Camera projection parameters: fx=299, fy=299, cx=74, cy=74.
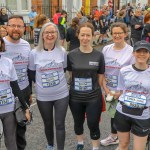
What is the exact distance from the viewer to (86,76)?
12.9 ft

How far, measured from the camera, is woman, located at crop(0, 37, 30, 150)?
3.27m

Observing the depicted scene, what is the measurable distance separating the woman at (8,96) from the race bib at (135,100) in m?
1.17

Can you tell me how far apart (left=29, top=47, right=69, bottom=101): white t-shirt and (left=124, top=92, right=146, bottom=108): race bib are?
97cm

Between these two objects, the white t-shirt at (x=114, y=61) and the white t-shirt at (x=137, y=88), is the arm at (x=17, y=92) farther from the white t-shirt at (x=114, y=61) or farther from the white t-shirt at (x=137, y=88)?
the white t-shirt at (x=114, y=61)

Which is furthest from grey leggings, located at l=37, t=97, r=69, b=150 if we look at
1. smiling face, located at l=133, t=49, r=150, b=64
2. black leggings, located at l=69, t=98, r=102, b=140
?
smiling face, located at l=133, t=49, r=150, b=64

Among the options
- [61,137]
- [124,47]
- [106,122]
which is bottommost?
[106,122]

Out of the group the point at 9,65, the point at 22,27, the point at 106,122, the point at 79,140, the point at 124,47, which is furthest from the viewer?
the point at 106,122

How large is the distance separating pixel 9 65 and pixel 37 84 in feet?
2.31

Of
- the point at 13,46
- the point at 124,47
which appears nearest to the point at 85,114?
the point at 124,47

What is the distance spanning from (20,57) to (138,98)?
1597 millimetres

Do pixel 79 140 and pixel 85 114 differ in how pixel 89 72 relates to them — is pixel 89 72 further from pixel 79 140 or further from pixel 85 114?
pixel 79 140

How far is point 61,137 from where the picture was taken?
407 cm

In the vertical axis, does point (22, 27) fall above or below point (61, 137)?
above

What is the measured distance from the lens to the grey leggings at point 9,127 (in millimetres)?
3354
